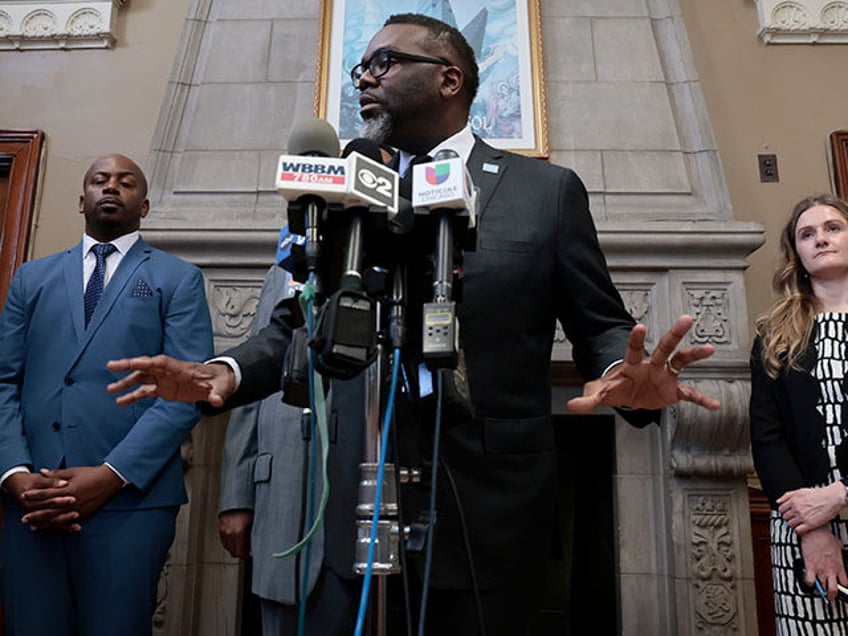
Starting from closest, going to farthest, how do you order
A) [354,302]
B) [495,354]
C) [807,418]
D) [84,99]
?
[354,302]
[495,354]
[807,418]
[84,99]

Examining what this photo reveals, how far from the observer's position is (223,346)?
2.85 metres

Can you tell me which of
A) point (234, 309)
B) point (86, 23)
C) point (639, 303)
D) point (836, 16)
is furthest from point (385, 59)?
point (836, 16)

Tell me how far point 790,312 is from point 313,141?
164cm

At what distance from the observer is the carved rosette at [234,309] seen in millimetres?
A: 2871

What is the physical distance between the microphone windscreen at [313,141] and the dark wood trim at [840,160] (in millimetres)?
3051

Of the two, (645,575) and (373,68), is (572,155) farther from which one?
(373,68)

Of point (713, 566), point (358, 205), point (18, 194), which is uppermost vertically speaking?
point (18, 194)

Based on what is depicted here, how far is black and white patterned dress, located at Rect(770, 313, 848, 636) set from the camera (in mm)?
1805

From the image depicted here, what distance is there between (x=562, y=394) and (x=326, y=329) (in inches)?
95.4

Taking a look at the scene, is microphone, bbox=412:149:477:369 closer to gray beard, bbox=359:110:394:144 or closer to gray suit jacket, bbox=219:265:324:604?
gray beard, bbox=359:110:394:144

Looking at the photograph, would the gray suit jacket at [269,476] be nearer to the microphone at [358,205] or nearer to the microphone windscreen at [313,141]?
the microphone windscreen at [313,141]

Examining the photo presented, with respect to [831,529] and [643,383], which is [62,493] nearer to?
[643,383]

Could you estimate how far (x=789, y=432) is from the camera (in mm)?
2029

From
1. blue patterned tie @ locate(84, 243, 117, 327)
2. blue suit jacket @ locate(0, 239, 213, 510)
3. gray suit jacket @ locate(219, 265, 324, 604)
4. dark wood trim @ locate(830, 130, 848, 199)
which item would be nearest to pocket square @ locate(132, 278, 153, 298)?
blue suit jacket @ locate(0, 239, 213, 510)
